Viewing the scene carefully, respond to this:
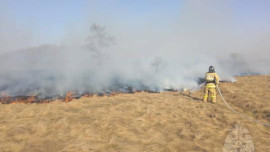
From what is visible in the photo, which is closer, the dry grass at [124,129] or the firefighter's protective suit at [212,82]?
the dry grass at [124,129]

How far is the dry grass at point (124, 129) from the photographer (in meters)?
6.60

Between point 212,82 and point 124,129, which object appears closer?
point 124,129

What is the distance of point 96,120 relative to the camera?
878 centimetres

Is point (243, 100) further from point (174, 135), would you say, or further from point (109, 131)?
point (109, 131)

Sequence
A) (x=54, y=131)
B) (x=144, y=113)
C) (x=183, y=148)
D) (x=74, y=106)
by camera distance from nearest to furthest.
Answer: (x=183, y=148) → (x=54, y=131) → (x=144, y=113) → (x=74, y=106)

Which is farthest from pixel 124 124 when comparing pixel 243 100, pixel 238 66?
pixel 238 66

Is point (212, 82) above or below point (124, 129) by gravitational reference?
above

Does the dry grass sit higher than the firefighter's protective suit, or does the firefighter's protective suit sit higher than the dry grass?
the firefighter's protective suit

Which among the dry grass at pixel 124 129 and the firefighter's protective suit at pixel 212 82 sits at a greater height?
the firefighter's protective suit at pixel 212 82

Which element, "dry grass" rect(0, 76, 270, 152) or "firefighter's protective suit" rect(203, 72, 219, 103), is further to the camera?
"firefighter's protective suit" rect(203, 72, 219, 103)

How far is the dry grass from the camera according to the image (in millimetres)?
6598

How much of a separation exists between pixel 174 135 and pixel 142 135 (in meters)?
1.31

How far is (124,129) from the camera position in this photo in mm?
8039

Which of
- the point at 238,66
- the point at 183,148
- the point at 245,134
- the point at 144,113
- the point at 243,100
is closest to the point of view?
the point at 183,148
